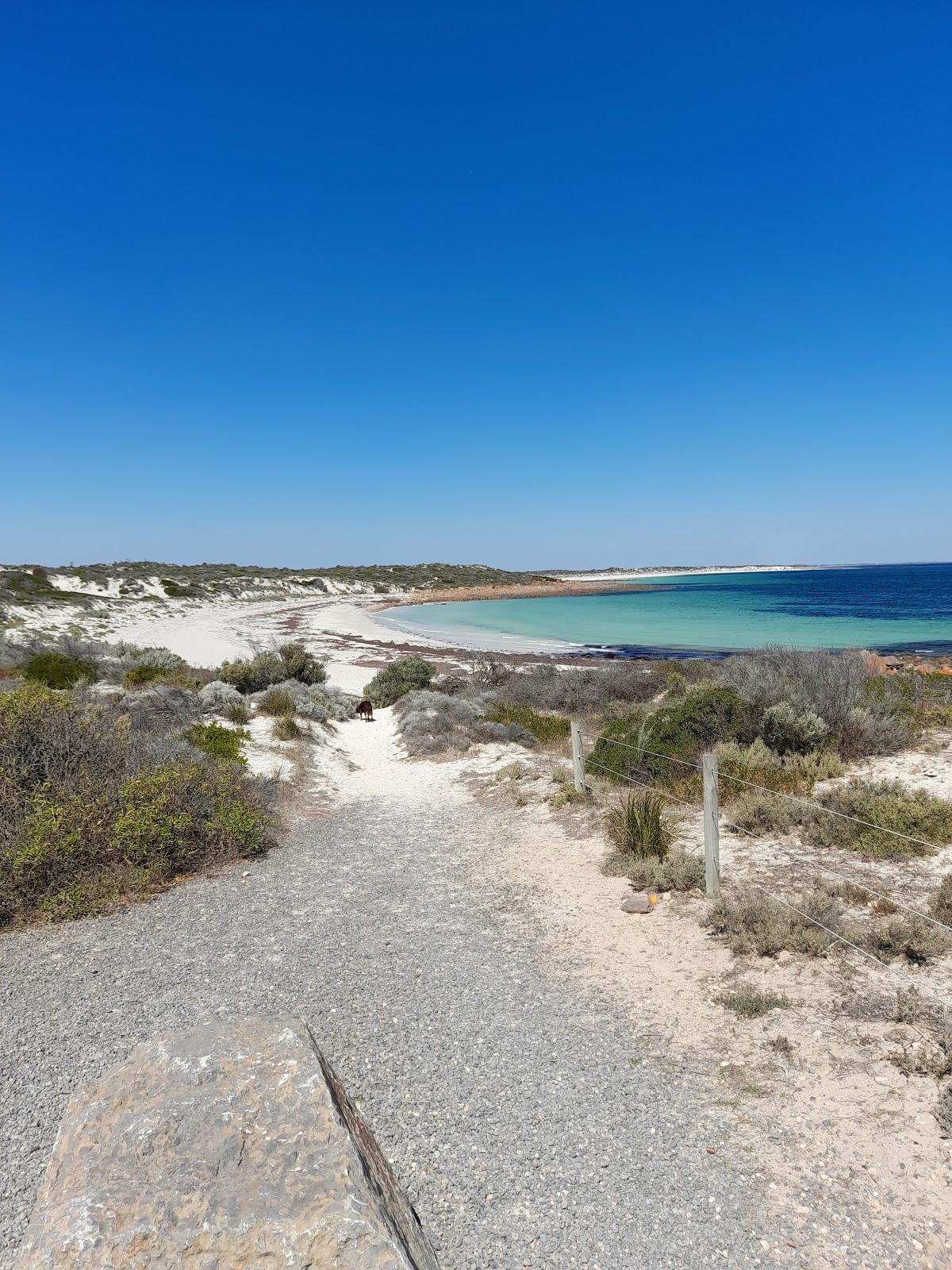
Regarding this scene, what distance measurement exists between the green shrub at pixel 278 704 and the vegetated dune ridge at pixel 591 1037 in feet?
22.3

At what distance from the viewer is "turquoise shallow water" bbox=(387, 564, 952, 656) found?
36156mm

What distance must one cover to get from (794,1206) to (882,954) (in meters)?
2.64

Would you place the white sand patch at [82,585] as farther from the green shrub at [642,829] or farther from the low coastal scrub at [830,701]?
the green shrub at [642,829]

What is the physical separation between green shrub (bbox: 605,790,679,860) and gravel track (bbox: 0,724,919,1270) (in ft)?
5.46

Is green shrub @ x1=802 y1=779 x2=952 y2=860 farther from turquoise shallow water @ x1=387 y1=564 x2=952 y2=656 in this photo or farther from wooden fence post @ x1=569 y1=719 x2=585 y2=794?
turquoise shallow water @ x1=387 y1=564 x2=952 y2=656

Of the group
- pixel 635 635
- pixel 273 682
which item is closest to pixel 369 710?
pixel 273 682

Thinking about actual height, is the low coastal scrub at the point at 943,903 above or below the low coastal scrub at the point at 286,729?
above

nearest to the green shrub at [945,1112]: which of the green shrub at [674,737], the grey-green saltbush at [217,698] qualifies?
the green shrub at [674,737]

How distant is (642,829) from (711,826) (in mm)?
1341

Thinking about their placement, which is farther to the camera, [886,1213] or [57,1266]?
[886,1213]

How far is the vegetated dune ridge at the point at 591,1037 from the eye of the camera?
3211mm

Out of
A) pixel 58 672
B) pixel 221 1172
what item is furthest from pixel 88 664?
pixel 221 1172

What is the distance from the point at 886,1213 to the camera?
315 cm

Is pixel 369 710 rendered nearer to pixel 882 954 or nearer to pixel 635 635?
pixel 882 954
